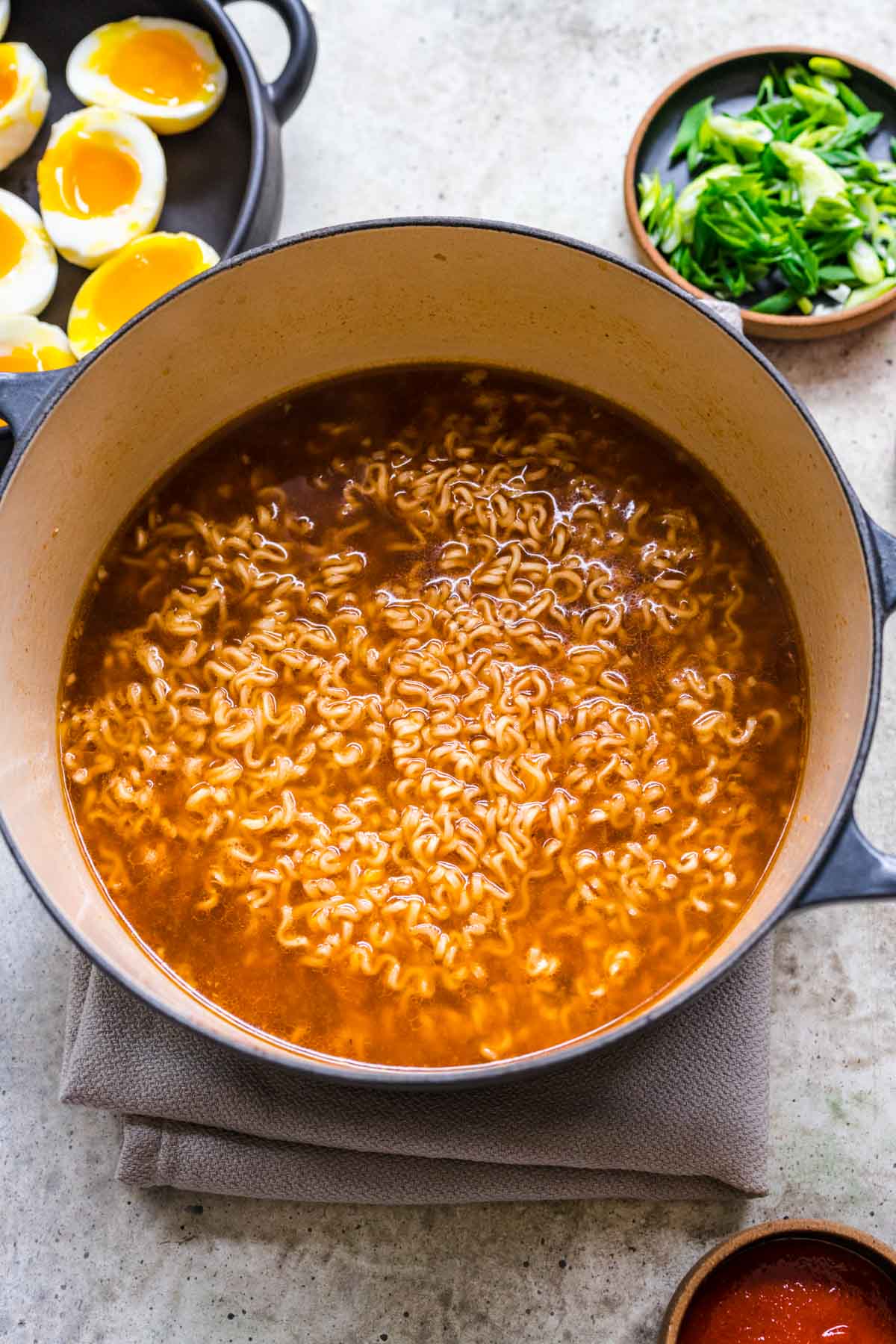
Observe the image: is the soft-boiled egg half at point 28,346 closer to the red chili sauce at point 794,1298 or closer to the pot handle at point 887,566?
the pot handle at point 887,566

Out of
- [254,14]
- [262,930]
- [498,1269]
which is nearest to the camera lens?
[262,930]

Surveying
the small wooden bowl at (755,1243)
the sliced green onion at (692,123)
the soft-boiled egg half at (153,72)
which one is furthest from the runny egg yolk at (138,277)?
the small wooden bowl at (755,1243)

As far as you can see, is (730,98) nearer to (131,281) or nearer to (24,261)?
(131,281)

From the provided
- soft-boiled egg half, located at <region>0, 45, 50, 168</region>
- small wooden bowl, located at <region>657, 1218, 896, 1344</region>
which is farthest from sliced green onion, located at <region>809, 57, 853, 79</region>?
small wooden bowl, located at <region>657, 1218, 896, 1344</region>

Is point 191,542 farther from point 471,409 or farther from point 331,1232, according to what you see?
point 331,1232

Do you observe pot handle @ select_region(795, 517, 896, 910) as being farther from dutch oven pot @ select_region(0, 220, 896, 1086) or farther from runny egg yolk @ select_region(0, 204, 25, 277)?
runny egg yolk @ select_region(0, 204, 25, 277)

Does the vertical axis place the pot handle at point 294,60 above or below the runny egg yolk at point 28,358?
above

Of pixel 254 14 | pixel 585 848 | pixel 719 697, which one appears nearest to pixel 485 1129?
pixel 585 848

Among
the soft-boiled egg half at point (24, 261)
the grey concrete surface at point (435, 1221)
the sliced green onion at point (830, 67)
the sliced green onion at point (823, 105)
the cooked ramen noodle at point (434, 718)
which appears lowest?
the grey concrete surface at point (435, 1221)
